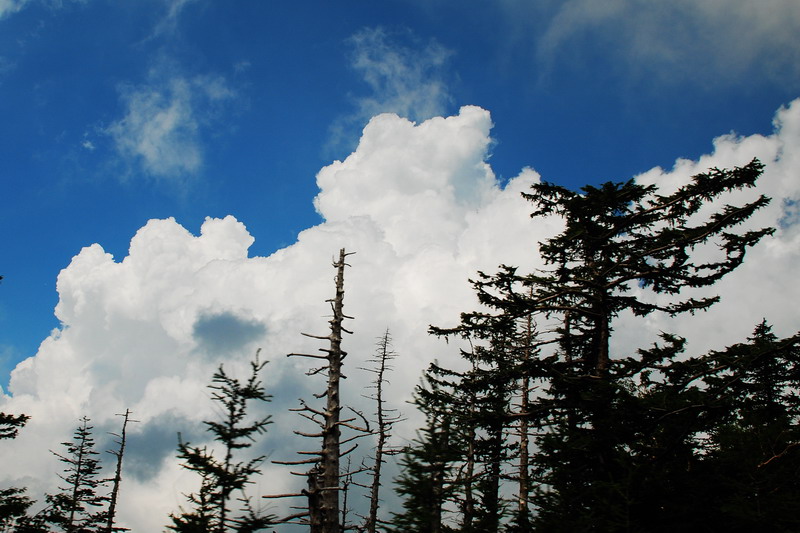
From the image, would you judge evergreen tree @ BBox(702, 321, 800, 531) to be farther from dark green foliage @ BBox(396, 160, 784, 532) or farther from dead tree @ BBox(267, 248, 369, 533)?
dead tree @ BBox(267, 248, 369, 533)

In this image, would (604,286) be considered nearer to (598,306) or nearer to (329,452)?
(598,306)

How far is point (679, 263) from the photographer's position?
959cm

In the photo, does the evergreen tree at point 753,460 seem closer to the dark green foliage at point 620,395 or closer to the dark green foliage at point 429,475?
the dark green foliage at point 620,395

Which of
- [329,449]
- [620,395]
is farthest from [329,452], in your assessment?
[620,395]

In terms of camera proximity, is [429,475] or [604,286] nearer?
[429,475]

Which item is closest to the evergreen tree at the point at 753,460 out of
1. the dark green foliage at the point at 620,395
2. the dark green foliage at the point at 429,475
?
the dark green foliage at the point at 620,395

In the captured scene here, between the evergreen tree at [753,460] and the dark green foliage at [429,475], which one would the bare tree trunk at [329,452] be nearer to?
the dark green foliage at [429,475]

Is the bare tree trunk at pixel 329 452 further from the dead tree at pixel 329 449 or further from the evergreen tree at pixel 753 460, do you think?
the evergreen tree at pixel 753 460

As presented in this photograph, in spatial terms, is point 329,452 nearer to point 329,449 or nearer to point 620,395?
point 329,449

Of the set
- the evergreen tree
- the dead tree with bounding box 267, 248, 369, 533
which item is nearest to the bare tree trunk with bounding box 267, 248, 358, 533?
the dead tree with bounding box 267, 248, 369, 533

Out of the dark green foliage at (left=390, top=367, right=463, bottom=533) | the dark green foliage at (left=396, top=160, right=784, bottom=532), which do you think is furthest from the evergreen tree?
the dark green foliage at (left=390, top=367, right=463, bottom=533)

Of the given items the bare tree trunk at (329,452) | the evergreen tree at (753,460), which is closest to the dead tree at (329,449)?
the bare tree trunk at (329,452)

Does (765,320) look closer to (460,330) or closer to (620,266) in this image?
(620,266)

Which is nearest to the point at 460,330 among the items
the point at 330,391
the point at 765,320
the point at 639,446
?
the point at 330,391
